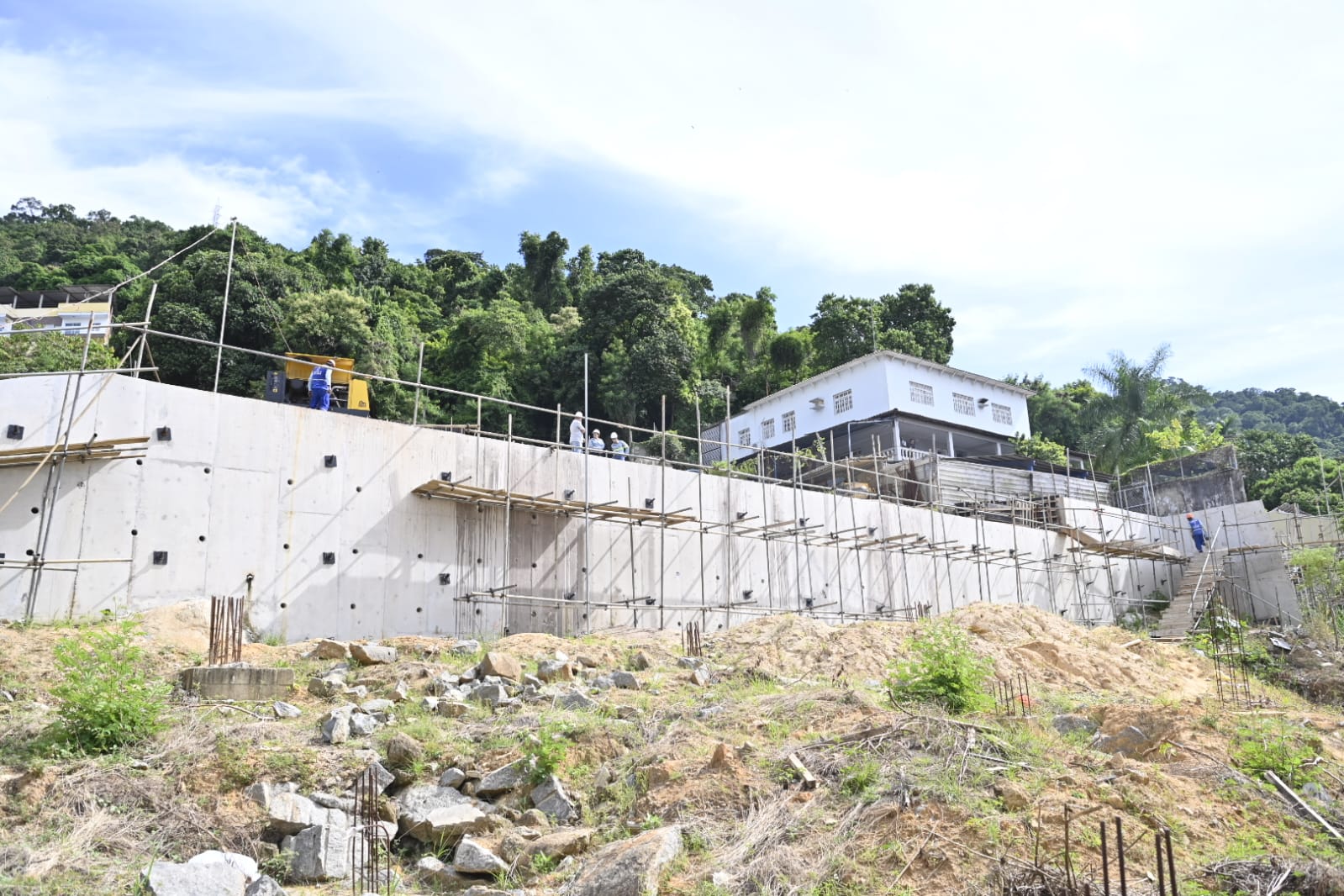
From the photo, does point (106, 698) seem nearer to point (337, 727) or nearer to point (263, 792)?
point (263, 792)

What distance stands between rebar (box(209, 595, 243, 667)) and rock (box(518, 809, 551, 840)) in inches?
183

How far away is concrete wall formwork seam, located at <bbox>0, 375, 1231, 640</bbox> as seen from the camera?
13094 millimetres

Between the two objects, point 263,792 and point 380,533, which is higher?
point 380,533

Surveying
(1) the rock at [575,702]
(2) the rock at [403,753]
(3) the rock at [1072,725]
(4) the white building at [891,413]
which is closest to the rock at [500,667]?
(1) the rock at [575,702]

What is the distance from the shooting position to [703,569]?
19.0m

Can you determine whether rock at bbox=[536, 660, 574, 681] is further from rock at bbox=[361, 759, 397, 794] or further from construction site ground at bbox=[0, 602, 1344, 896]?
rock at bbox=[361, 759, 397, 794]

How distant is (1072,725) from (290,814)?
7134 mm

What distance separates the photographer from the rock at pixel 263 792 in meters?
7.88

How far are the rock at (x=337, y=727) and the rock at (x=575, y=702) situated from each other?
6.65ft

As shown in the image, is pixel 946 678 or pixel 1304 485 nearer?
pixel 946 678

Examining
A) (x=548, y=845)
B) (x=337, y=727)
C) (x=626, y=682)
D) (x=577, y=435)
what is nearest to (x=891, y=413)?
(x=577, y=435)

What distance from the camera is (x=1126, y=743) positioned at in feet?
30.0

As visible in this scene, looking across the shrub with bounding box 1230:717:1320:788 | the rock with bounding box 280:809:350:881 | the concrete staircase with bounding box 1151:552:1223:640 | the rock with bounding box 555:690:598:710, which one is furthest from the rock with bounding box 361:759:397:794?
the concrete staircase with bounding box 1151:552:1223:640

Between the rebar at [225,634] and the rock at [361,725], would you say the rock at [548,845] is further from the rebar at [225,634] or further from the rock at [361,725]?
the rebar at [225,634]
